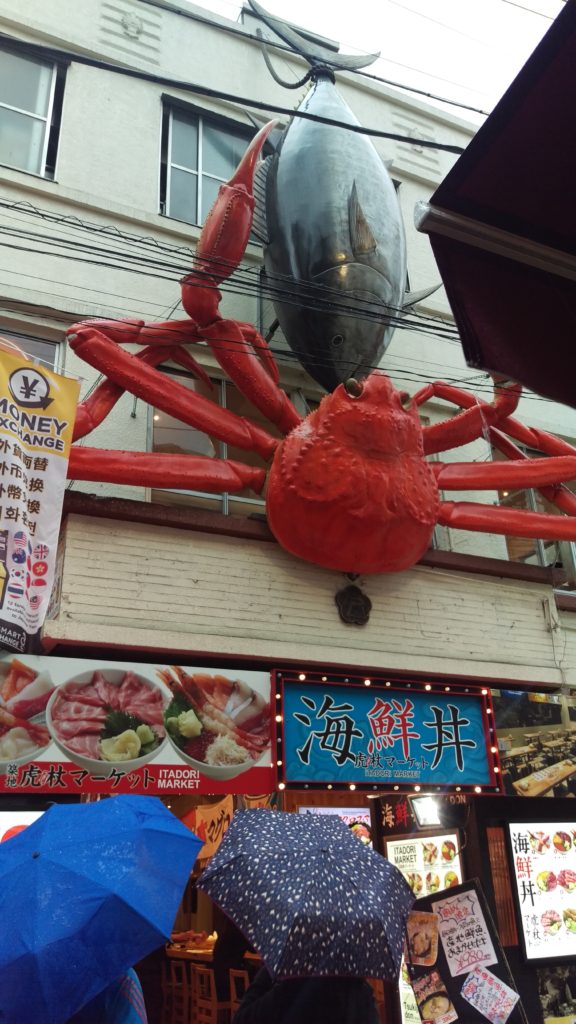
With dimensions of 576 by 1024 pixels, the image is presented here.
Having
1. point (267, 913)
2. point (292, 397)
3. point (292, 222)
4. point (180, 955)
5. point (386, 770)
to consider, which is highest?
point (292, 222)

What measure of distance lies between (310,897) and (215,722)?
343cm

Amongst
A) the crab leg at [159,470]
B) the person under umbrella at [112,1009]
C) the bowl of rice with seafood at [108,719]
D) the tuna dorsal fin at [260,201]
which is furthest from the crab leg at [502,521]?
the person under umbrella at [112,1009]

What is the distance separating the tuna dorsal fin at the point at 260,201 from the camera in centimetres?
847

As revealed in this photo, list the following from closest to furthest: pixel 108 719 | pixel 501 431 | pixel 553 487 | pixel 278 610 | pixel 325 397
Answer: pixel 108 719, pixel 325 397, pixel 278 610, pixel 553 487, pixel 501 431

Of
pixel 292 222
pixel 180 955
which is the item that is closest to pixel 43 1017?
pixel 292 222

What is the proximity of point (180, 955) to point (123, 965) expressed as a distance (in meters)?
7.51

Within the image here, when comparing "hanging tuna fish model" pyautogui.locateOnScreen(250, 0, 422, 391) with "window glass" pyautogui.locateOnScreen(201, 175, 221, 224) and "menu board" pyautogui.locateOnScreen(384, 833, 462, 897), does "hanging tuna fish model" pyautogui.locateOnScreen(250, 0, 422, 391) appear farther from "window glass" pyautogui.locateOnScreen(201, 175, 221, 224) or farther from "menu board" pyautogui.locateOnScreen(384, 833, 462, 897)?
"menu board" pyautogui.locateOnScreen(384, 833, 462, 897)

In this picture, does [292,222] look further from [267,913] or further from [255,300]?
[267,913]

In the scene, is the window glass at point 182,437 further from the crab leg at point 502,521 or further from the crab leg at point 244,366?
the crab leg at point 502,521

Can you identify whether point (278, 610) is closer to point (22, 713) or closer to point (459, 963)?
point (22, 713)

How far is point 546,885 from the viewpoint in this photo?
6.84m

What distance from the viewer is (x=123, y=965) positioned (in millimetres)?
2414

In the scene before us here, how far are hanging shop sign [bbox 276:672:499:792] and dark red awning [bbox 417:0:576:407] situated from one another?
4463 millimetres

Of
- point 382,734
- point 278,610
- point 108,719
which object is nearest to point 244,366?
point 278,610
